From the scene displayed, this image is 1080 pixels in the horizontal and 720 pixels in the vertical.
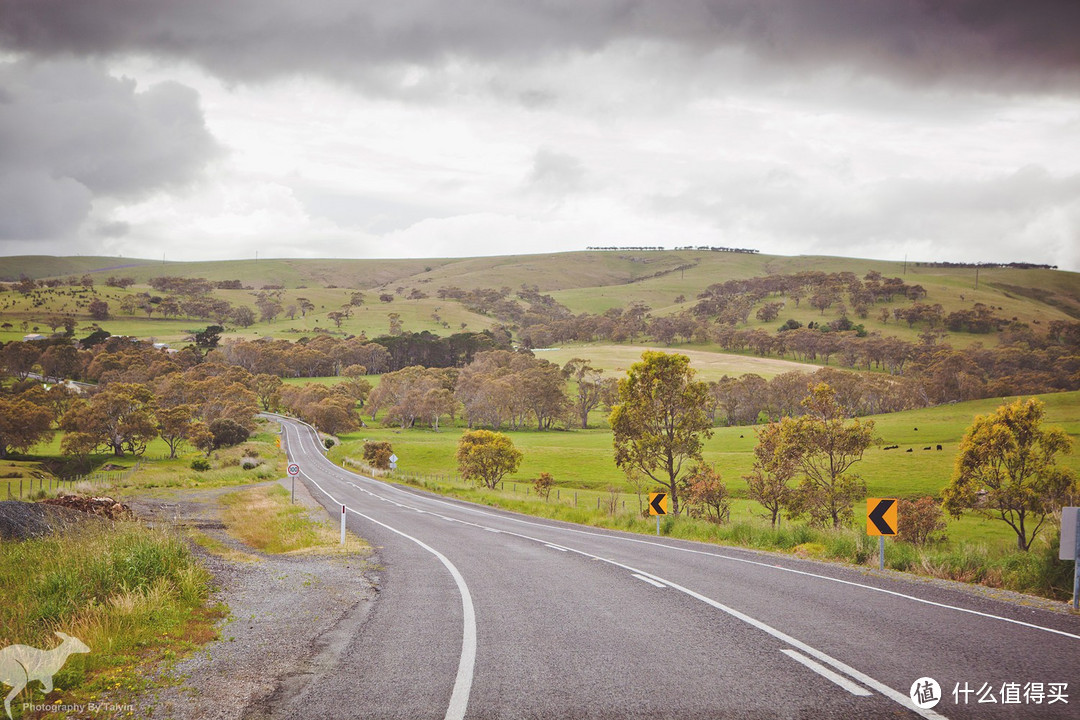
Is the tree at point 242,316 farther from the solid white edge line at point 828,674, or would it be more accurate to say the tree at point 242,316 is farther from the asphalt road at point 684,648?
the solid white edge line at point 828,674

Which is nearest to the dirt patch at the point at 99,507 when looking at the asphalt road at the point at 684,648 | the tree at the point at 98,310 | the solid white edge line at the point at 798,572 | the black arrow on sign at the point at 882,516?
the asphalt road at the point at 684,648

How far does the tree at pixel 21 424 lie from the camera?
6672 cm

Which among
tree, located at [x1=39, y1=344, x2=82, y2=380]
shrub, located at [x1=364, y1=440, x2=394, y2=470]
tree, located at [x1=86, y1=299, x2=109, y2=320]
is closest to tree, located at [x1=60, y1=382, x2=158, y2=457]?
shrub, located at [x1=364, y1=440, x2=394, y2=470]

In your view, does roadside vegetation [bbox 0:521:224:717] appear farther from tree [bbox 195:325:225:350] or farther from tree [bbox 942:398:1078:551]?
tree [bbox 195:325:225:350]

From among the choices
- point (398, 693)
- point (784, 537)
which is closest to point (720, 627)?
point (398, 693)

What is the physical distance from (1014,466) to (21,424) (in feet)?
287

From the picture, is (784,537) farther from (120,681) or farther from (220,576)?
(120,681)

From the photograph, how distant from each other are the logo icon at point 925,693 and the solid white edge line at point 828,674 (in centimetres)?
36

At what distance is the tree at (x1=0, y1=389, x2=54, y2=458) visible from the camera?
66725 mm

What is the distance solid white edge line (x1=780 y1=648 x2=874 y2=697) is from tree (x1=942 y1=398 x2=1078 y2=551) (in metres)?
38.5

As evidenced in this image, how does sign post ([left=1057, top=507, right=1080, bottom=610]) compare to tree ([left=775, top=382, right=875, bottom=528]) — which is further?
tree ([left=775, top=382, right=875, bottom=528])

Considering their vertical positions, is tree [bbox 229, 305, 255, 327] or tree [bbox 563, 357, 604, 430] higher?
tree [bbox 229, 305, 255, 327]

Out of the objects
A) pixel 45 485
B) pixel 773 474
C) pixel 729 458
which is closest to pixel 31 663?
pixel 45 485

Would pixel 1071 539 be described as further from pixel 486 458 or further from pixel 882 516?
pixel 486 458
